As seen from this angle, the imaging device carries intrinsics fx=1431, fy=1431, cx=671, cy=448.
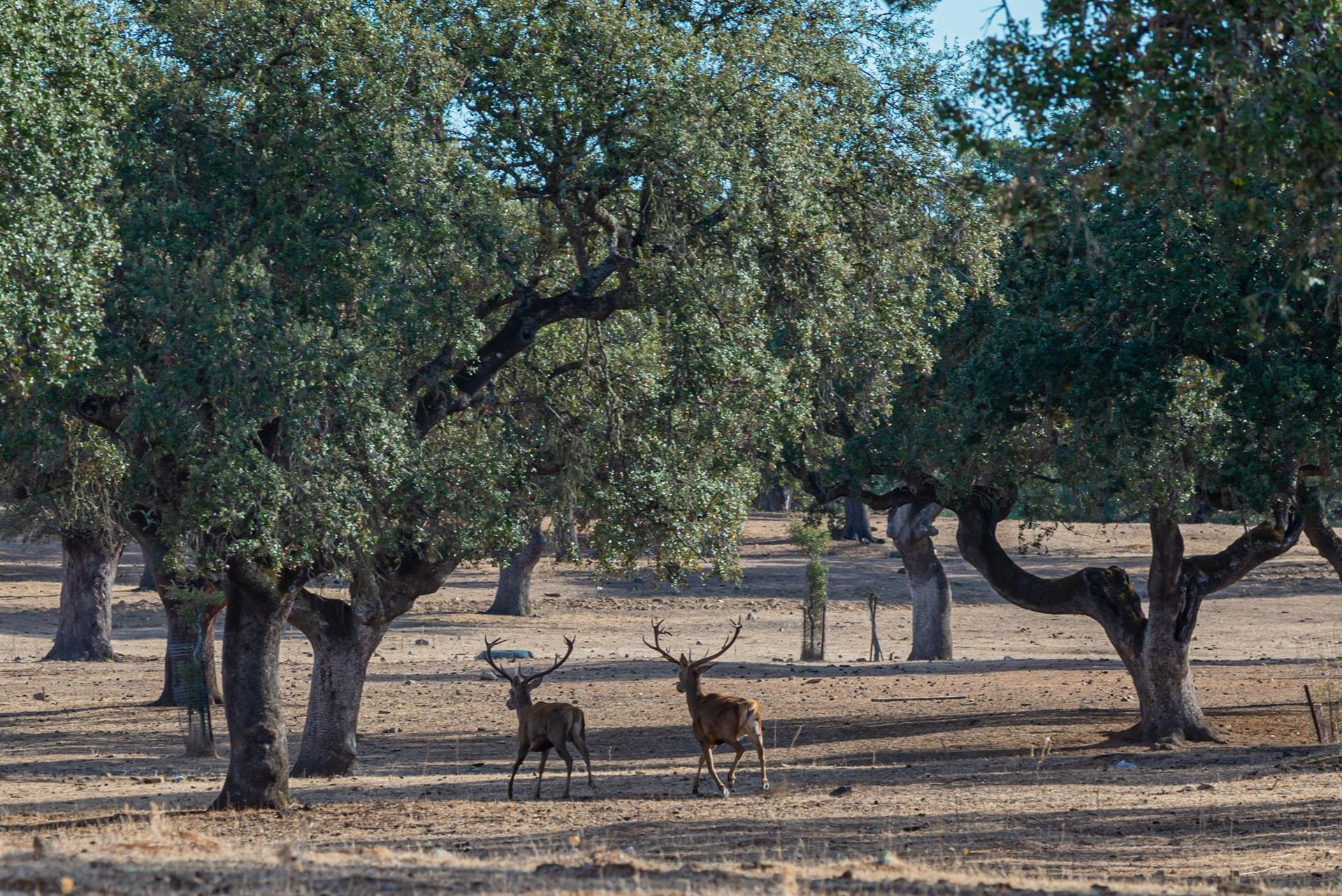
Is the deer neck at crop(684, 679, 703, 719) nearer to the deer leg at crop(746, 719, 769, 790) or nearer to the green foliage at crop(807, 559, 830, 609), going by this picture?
the deer leg at crop(746, 719, 769, 790)

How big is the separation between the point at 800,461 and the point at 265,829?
10748 millimetres

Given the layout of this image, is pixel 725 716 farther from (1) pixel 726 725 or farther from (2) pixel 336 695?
(2) pixel 336 695

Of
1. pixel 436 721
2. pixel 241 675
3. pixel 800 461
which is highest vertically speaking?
pixel 800 461

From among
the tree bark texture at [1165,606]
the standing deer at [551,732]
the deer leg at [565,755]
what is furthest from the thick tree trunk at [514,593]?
the deer leg at [565,755]

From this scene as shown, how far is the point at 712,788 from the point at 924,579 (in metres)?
15.2

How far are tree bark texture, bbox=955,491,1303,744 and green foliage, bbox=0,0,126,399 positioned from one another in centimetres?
1389

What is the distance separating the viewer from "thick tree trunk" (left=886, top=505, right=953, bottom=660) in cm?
2998

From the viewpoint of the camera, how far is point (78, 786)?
18.2 metres

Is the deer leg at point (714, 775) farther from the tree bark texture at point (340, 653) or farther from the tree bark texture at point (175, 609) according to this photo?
the tree bark texture at point (175, 609)

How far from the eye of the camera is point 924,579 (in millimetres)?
31297

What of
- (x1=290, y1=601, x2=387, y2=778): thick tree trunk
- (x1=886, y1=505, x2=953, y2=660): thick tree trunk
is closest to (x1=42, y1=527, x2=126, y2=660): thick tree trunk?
(x1=290, y1=601, x2=387, y2=778): thick tree trunk

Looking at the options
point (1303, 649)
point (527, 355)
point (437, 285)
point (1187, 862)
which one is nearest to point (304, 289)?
point (437, 285)

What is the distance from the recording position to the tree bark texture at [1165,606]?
66.2 ft

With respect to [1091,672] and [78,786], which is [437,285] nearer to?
[78,786]
